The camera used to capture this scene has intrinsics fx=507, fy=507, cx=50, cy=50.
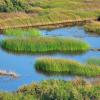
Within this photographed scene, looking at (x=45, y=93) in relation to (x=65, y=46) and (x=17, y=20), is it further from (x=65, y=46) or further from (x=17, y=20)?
(x=17, y=20)

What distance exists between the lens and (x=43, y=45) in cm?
3008

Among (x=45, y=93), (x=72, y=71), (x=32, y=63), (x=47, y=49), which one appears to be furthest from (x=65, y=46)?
(x=45, y=93)

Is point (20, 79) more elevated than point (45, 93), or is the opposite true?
point (45, 93)

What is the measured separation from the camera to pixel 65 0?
53156mm

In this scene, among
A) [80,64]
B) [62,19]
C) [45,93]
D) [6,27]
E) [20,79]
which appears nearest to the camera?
[45,93]

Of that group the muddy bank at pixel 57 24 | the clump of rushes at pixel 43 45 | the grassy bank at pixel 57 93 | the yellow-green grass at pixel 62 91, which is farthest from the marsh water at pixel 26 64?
the muddy bank at pixel 57 24

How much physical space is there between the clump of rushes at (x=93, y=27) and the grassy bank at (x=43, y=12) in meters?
3.32

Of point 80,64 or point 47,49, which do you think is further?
point 47,49

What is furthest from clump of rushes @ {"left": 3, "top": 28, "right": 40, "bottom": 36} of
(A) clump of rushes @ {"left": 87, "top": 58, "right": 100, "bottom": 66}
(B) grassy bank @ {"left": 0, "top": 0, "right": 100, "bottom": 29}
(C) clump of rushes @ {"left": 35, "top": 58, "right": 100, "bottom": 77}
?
(C) clump of rushes @ {"left": 35, "top": 58, "right": 100, "bottom": 77}

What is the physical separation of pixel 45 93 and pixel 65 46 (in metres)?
12.8

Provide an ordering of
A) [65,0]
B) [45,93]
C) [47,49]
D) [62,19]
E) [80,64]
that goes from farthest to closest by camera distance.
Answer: [65,0]
[62,19]
[47,49]
[80,64]
[45,93]

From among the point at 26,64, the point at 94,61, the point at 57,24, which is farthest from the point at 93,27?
the point at 26,64

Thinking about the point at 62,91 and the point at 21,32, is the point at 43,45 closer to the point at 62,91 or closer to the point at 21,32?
the point at 21,32

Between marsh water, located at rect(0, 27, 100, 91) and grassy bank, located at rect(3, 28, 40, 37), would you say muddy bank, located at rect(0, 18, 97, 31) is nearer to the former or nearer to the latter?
grassy bank, located at rect(3, 28, 40, 37)
